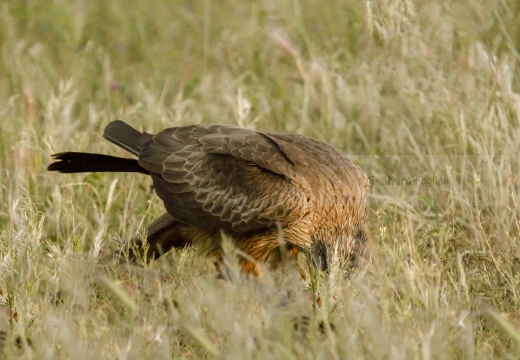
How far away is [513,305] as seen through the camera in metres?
3.87

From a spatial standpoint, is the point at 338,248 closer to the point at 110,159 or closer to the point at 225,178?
the point at 225,178

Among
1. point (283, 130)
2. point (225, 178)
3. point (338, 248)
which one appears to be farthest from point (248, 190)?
point (283, 130)

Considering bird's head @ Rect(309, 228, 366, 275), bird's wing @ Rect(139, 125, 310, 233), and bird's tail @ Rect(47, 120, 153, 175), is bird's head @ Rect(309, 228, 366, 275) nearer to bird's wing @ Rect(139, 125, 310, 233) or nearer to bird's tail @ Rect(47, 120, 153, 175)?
bird's wing @ Rect(139, 125, 310, 233)

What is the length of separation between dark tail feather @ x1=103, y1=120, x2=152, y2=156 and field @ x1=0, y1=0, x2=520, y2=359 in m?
0.26

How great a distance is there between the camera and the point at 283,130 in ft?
19.8

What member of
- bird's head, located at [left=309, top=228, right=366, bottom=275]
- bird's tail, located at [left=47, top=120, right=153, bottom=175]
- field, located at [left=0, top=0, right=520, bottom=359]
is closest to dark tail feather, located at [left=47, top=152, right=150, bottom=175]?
bird's tail, located at [left=47, top=120, right=153, bottom=175]

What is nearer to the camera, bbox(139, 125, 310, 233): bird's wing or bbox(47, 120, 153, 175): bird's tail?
bbox(139, 125, 310, 233): bird's wing

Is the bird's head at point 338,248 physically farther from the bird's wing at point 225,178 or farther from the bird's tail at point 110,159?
the bird's tail at point 110,159

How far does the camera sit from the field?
10.5 ft

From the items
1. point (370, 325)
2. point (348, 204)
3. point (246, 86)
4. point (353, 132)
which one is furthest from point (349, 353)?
point (246, 86)

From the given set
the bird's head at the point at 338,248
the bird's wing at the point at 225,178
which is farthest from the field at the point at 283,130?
the bird's wing at the point at 225,178

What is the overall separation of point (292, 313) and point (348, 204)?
1.21 meters

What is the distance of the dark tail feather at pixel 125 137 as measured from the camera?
4727 millimetres

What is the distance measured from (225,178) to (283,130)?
1544mm
